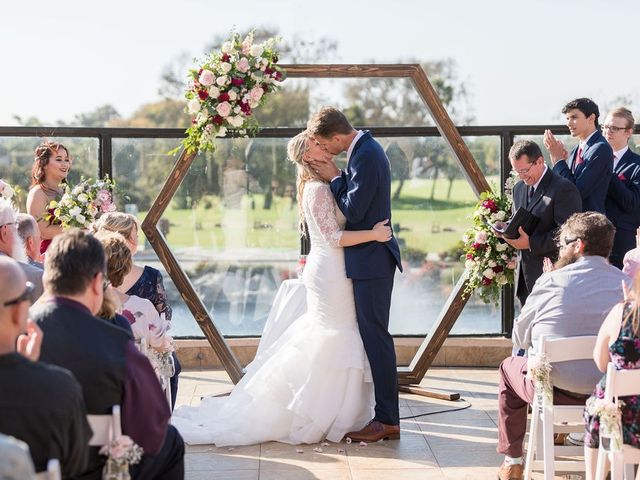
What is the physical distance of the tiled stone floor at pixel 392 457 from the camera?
5.42 m

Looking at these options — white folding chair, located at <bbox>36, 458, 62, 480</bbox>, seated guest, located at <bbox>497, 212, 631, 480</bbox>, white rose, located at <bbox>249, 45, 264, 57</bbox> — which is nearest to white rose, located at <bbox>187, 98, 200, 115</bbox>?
A: white rose, located at <bbox>249, 45, 264, 57</bbox>

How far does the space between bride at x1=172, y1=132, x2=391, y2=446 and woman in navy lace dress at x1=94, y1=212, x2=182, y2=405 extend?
894mm

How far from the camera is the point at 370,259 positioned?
19.7 feet

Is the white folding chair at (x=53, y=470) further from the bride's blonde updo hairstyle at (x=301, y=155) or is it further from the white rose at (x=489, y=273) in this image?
the white rose at (x=489, y=273)

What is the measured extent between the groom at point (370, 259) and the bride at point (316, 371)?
0.06m

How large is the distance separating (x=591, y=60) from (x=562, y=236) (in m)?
33.6

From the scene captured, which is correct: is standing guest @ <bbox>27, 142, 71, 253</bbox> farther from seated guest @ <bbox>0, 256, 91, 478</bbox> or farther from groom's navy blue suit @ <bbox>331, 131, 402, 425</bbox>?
seated guest @ <bbox>0, 256, 91, 478</bbox>

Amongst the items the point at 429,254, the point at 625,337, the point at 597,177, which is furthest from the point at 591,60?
the point at 625,337

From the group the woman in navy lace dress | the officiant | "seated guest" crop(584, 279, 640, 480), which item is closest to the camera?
"seated guest" crop(584, 279, 640, 480)

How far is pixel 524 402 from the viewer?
17.1ft

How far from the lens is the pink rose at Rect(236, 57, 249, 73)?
6.93 m

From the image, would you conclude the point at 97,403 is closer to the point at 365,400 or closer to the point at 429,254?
the point at 365,400

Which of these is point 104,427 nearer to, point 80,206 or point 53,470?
point 53,470

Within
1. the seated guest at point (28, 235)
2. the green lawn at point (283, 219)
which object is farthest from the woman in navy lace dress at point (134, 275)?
the green lawn at point (283, 219)
